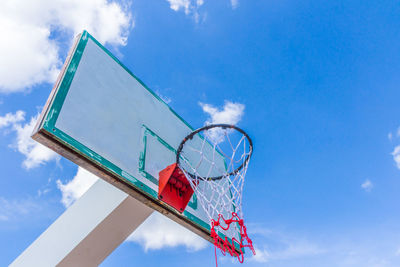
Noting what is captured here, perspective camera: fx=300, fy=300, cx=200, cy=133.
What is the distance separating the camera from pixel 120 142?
2.29m

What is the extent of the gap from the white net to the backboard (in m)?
0.13

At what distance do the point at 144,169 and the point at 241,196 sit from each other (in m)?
0.90

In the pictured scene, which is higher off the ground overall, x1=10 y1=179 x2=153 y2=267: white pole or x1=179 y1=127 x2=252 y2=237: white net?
x1=179 y1=127 x2=252 y2=237: white net

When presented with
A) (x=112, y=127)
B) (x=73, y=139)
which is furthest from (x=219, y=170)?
(x=73, y=139)

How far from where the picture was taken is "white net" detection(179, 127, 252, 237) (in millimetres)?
2613

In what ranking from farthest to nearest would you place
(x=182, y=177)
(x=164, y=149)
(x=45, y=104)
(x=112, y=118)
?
(x=164, y=149)
(x=182, y=177)
(x=112, y=118)
(x=45, y=104)

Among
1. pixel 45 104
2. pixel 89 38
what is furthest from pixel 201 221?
pixel 89 38

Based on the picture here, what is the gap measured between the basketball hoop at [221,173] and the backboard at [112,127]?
116 mm

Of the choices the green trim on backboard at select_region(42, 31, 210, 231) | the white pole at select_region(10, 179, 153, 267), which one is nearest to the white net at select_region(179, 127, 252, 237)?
the green trim on backboard at select_region(42, 31, 210, 231)

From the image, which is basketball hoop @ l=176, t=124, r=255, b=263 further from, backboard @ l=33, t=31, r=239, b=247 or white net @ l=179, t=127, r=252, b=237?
backboard @ l=33, t=31, r=239, b=247

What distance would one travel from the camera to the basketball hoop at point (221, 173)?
2570 millimetres

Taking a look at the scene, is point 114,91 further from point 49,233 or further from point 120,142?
point 49,233

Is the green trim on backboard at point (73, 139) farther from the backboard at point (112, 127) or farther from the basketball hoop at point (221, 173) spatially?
the basketball hoop at point (221, 173)

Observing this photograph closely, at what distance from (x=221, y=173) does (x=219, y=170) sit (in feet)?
0.20
